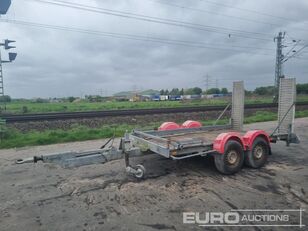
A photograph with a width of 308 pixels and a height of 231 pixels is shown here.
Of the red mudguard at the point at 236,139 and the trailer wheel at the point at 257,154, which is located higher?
the red mudguard at the point at 236,139

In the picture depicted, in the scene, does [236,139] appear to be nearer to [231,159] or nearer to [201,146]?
[231,159]

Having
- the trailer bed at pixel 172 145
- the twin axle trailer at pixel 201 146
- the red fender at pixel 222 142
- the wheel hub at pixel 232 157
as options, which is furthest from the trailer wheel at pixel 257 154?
the trailer bed at pixel 172 145

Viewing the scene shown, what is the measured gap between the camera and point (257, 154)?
6469mm

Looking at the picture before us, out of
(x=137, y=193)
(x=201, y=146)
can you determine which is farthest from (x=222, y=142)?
(x=137, y=193)

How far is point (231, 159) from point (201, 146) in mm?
851

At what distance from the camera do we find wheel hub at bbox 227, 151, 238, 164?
5.85 meters

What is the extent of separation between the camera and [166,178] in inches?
227

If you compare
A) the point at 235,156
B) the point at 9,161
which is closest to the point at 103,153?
the point at 235,156

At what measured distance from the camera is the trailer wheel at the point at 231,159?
5.73 m

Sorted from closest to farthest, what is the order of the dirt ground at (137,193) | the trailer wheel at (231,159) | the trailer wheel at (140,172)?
the dirt ground at (137,193) < the trailer wheel at (140,172) < the trailer wheel at (231,159)

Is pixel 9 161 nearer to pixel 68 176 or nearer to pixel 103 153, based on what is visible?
pixel 68 176

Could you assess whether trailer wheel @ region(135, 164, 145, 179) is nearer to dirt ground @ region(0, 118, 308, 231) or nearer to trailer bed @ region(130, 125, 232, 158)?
dirt ground @ region(0, 118, 308, 231)

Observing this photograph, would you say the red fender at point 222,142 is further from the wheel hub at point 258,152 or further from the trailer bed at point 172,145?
the wheel hub at point 258,152

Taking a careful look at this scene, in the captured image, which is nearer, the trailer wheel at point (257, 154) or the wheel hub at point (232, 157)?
the wheel hub at point (232, 157)
